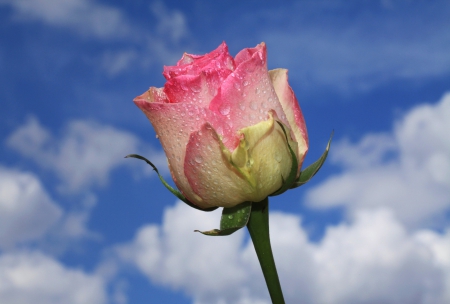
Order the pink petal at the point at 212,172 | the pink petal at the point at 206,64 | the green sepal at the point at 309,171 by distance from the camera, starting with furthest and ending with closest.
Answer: the green sepal at the point at 309,171 → the pink petal at the point at 206,64 → the pink petal at the point at 212,172

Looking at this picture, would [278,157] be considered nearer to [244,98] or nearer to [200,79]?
[244,98]

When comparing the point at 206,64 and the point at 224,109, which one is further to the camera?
the point at 206,64

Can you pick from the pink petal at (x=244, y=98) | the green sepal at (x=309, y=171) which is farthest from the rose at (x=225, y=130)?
the green sepal at (x=309, y=171)

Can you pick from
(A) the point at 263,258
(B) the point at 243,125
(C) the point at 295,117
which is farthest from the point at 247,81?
(A) the point at 263,258

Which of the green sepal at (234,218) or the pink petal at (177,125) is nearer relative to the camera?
the pink petal at (177,125)

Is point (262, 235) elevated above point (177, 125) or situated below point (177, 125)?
below

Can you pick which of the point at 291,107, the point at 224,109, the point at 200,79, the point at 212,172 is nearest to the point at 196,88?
the point at 200,79

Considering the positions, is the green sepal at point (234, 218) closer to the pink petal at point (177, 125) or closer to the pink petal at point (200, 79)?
the pink petal at point (177, 125)
